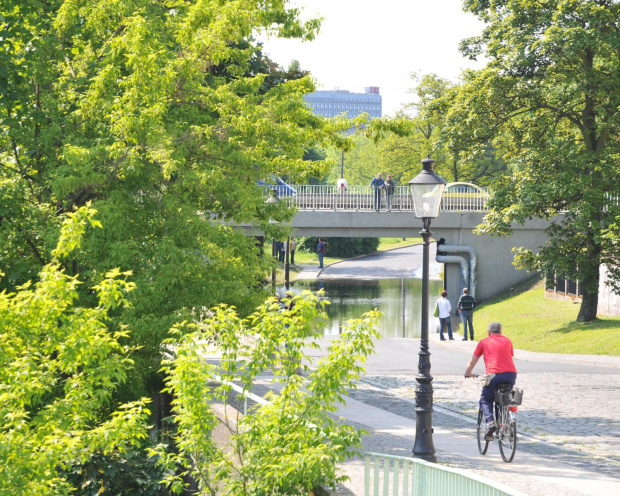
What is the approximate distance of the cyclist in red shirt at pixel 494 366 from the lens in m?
10.8

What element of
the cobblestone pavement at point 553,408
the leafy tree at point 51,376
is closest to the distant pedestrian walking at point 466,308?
the cobblestone pavement at point 553,408

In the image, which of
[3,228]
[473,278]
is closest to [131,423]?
[3,228]

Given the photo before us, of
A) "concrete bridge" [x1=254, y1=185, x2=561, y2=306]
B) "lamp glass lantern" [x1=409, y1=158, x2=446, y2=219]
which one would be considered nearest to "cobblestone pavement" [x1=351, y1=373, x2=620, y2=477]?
"lamp glass lantern" [x1=409, y1=158, x2=446, y2=219]

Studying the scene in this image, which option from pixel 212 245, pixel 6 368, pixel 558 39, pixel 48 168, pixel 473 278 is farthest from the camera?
pixel 473 278

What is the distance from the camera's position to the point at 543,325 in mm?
30500

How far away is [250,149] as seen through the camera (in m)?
13.2

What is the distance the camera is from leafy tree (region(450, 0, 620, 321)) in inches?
1006

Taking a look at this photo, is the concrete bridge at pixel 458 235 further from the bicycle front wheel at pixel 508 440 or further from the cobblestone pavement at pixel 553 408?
the bicycle front wheel at pixel 508 440

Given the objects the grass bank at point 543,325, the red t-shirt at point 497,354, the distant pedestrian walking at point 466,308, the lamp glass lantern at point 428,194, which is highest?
the lamp glass lantern at point 428,194

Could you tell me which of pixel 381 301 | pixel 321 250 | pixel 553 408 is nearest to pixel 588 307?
pixel 553 408

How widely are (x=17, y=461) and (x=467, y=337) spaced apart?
2344cm

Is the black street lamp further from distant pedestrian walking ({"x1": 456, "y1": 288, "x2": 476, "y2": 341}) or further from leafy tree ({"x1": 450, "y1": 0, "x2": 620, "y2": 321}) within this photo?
distant pedestrian walking ({"x1": 456, "y1": 288, "x2": 476, "y2": 341})

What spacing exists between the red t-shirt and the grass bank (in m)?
13.8

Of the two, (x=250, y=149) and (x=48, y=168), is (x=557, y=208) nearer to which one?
(x=250, y=149)
